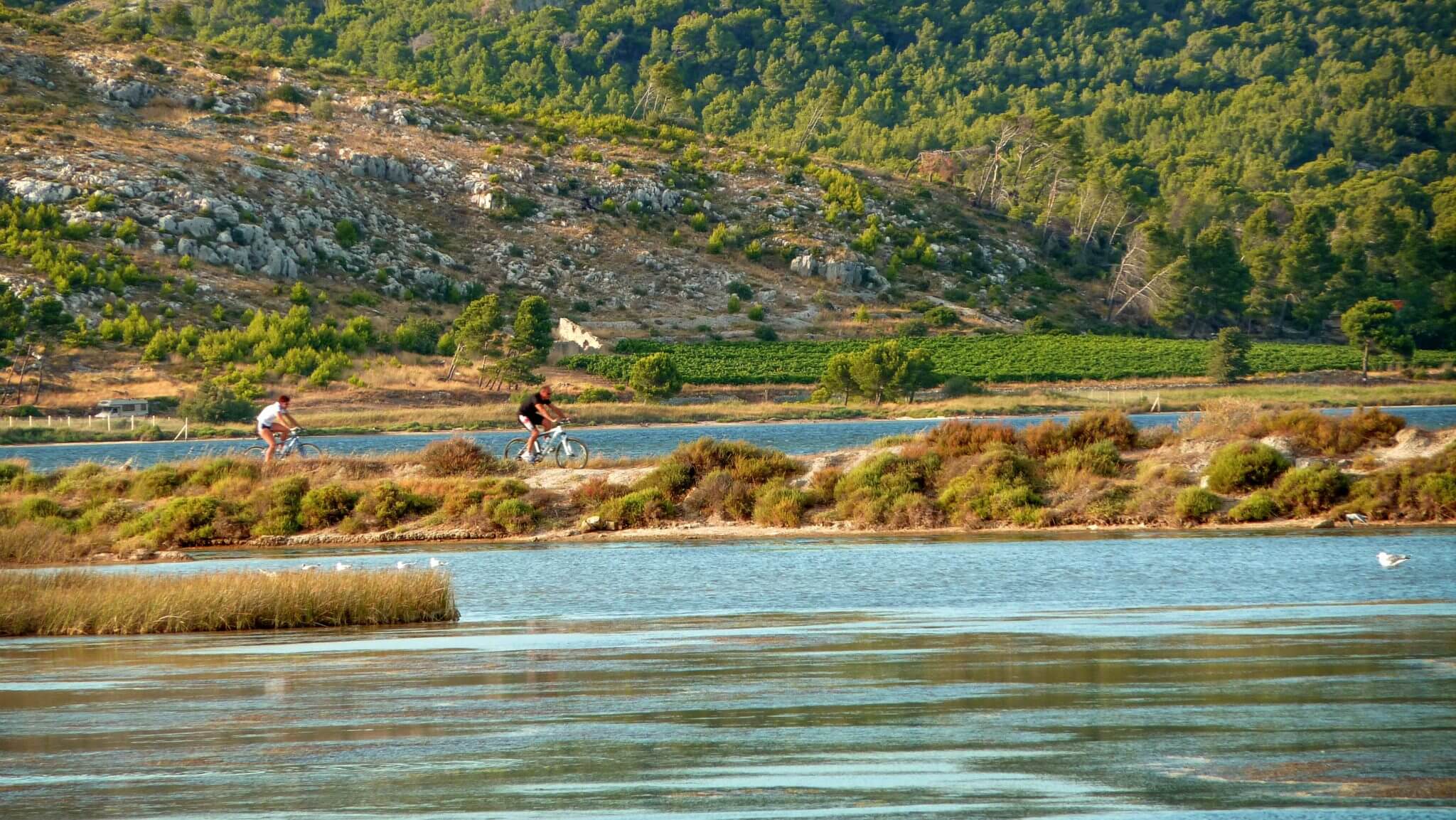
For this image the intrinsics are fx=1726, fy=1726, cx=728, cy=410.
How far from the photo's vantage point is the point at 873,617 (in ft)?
76.2

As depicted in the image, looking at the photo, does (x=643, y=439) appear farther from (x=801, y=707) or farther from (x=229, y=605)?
(x=801, y=707)

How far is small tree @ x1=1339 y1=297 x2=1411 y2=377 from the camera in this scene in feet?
416

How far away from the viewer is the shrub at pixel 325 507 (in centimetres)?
4106

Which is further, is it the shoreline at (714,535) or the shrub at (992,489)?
the shrub at (992,489)

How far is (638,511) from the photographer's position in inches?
1565

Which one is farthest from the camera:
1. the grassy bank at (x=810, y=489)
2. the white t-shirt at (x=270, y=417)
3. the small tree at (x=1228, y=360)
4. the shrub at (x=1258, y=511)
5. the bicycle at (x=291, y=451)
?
the small tree at (x=1228, y=360)

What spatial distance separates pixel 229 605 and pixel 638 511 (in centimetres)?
1633

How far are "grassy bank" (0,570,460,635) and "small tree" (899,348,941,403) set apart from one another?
88522 millimetres

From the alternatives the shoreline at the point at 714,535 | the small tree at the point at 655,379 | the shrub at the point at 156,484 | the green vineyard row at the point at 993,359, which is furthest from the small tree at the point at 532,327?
the shoreline at the point at 714,535

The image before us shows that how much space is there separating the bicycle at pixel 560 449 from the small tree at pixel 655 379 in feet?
215

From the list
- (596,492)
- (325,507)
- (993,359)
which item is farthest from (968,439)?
(993,359)

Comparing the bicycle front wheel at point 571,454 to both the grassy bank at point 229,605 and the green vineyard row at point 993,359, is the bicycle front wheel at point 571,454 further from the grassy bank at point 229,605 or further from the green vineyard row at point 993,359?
the green vineyard row at point 993,359

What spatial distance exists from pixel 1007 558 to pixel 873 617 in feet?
24.8

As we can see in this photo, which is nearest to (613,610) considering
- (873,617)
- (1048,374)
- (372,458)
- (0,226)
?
(873,617)
